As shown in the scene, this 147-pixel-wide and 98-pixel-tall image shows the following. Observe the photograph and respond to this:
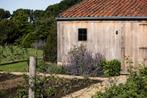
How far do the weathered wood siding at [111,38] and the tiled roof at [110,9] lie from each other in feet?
1.41

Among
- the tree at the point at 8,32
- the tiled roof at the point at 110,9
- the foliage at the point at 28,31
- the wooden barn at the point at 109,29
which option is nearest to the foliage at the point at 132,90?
the wooden barn at the point at 109,29

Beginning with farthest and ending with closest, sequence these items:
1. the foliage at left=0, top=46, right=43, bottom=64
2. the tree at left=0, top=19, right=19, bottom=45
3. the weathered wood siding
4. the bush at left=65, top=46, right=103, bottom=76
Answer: the tree at left=0, top=19, right=19, bottom=45 < the weathered wood siding < the bush at left=65, top=46, right=103, bottom=76 < the foliage at left=0, top=46, right=43, bottom=64

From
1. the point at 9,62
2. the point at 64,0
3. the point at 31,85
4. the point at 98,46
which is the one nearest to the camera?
the point at 31,85

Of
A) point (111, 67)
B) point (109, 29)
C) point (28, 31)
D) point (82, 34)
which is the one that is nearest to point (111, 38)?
point (109, 29)

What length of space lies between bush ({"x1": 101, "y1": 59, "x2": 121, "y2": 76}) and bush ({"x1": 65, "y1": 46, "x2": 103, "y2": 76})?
0.31 metres

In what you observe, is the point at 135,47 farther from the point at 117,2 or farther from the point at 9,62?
the point at 9,62

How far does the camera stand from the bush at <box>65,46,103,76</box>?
2255 cm

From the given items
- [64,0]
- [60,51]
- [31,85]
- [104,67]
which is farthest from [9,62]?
[64,0]

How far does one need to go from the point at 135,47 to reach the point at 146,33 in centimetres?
90

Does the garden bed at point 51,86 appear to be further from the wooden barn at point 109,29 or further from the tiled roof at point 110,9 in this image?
the tiled roof at point 110,9

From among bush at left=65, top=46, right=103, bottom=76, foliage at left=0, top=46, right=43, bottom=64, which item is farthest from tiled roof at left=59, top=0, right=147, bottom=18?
foliage at left=0, top=46, right=43, bottom=64

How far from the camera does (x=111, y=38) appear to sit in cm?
2439

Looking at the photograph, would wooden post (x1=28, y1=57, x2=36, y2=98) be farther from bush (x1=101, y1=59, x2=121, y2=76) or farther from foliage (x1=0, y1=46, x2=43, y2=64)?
bush (x1=101, y1=59, x2=121, y2=76)

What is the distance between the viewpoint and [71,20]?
25.5 m
